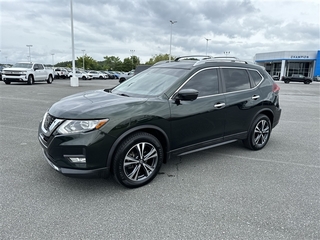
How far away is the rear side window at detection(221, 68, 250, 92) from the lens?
13.9ft

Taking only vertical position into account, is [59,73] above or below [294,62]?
below

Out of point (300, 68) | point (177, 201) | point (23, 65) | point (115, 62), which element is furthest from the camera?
point (115, 62)

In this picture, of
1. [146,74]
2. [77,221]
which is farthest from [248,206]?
[146,74]

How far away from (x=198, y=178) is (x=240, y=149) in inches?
70.7

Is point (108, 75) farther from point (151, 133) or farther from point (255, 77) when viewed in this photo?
point (151, 133)

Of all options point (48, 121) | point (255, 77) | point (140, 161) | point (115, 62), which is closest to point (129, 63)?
point (115, 62)

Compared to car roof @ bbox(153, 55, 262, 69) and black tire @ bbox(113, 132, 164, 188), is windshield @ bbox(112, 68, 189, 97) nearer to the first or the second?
car roof @ bbox(153, 55, 262, 69)

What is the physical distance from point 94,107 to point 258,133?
135 inches

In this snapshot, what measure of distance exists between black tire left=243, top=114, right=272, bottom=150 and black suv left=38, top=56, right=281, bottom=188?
0.02 meters

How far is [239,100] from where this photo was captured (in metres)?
4.30

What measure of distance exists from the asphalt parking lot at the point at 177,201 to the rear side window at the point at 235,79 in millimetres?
1330

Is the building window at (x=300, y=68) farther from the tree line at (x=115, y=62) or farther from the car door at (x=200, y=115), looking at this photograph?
the car door at (x=200, y=115)

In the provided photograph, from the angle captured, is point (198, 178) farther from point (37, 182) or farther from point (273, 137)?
point (273, 137)

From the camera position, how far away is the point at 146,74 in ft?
14.6
